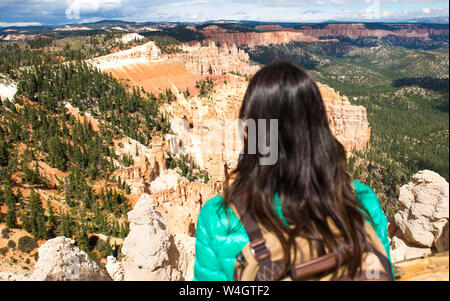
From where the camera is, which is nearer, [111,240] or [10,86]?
[111,240]

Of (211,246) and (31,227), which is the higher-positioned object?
(211,246)

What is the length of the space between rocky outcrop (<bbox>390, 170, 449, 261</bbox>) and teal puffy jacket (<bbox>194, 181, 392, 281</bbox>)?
381cm

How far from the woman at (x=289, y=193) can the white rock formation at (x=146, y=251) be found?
4606 mm

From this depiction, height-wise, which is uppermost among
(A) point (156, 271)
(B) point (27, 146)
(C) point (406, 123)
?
(A) point (156, 271)

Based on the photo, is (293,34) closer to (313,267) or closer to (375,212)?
(375,212)

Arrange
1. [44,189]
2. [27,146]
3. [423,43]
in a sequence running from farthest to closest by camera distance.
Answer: [423,43], [27,146], [44,189]

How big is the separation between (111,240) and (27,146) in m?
12.4

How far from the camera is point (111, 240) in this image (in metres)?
14.3

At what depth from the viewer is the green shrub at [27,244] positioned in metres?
12.1

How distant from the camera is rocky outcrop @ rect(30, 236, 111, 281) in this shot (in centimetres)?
421

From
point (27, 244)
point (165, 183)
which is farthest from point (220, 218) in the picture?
point (165, 183)
